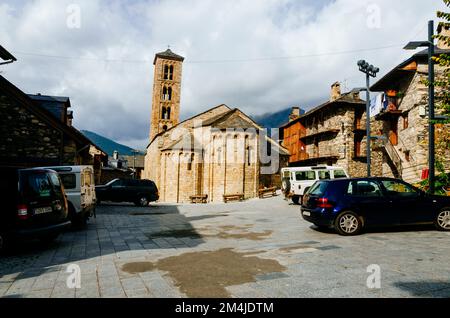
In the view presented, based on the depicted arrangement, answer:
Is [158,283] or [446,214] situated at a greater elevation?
[446,214]

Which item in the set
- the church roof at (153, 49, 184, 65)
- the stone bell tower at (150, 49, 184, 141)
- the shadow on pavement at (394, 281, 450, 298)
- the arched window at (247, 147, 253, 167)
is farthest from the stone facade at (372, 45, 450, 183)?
the church roof at (153, 49, 184, 65)

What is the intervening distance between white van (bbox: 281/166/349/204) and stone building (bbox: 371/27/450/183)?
578 cm

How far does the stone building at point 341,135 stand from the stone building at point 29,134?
79.7 ft

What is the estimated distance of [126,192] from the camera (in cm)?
2055

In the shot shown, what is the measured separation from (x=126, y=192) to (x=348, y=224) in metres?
16.6

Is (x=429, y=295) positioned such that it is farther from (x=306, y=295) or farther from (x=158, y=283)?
(x=158, y=283)

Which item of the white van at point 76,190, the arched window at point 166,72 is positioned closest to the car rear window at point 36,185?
the white van at point 76,190

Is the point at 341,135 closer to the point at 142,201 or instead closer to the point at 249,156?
the point at 249,156

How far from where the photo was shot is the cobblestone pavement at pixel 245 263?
146 inches

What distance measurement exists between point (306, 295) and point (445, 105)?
8.33 meters

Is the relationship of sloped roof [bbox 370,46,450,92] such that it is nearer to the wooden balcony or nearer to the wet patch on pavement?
the wooden balcony

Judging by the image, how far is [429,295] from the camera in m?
3.43

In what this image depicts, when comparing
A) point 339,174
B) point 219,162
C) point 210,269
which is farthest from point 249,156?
point 210,269

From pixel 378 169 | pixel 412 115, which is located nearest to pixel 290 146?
pixel 378 169
